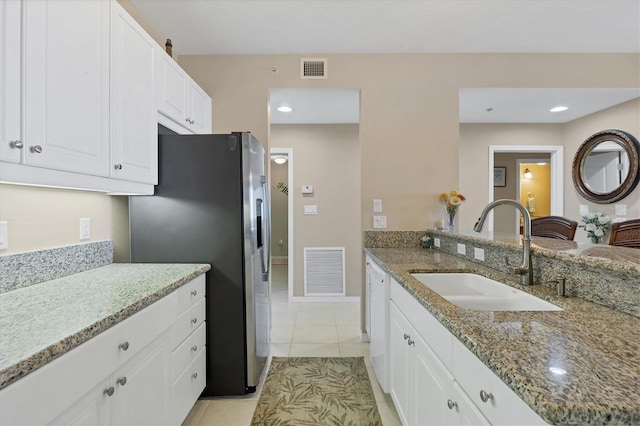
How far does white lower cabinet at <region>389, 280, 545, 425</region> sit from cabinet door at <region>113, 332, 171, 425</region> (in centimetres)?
113

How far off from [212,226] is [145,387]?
912mm

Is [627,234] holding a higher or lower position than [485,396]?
higher

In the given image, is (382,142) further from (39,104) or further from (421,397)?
(39,104)

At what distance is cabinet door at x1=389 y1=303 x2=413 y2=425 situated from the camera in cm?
139

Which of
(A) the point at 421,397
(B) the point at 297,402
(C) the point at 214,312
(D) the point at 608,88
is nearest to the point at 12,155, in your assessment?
(C) the point at 214,312

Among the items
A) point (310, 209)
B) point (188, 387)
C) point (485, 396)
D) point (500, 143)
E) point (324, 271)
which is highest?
point (500, 143)

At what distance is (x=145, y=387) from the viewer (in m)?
1.20

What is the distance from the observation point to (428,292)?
4.04 feet

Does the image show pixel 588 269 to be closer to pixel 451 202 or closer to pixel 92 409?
pixel 451 202

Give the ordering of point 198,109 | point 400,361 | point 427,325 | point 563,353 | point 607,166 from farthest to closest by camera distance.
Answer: point 607,166 < point 198,109 < point 400,361 < point 427,325 < point 563,353

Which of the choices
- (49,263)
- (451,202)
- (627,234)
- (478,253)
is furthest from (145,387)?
(627,234)

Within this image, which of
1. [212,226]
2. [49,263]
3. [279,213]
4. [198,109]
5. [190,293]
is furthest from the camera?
[279,213]

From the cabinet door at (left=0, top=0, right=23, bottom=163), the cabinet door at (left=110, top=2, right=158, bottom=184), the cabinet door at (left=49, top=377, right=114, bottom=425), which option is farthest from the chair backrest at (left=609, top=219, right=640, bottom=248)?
the cabinet door at (left=0, top=0, right=23, bottom=163)

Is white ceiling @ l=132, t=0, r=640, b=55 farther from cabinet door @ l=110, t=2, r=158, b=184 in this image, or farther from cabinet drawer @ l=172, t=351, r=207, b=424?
cabinet drawer @ l=172, t=351, r=207, b=424
